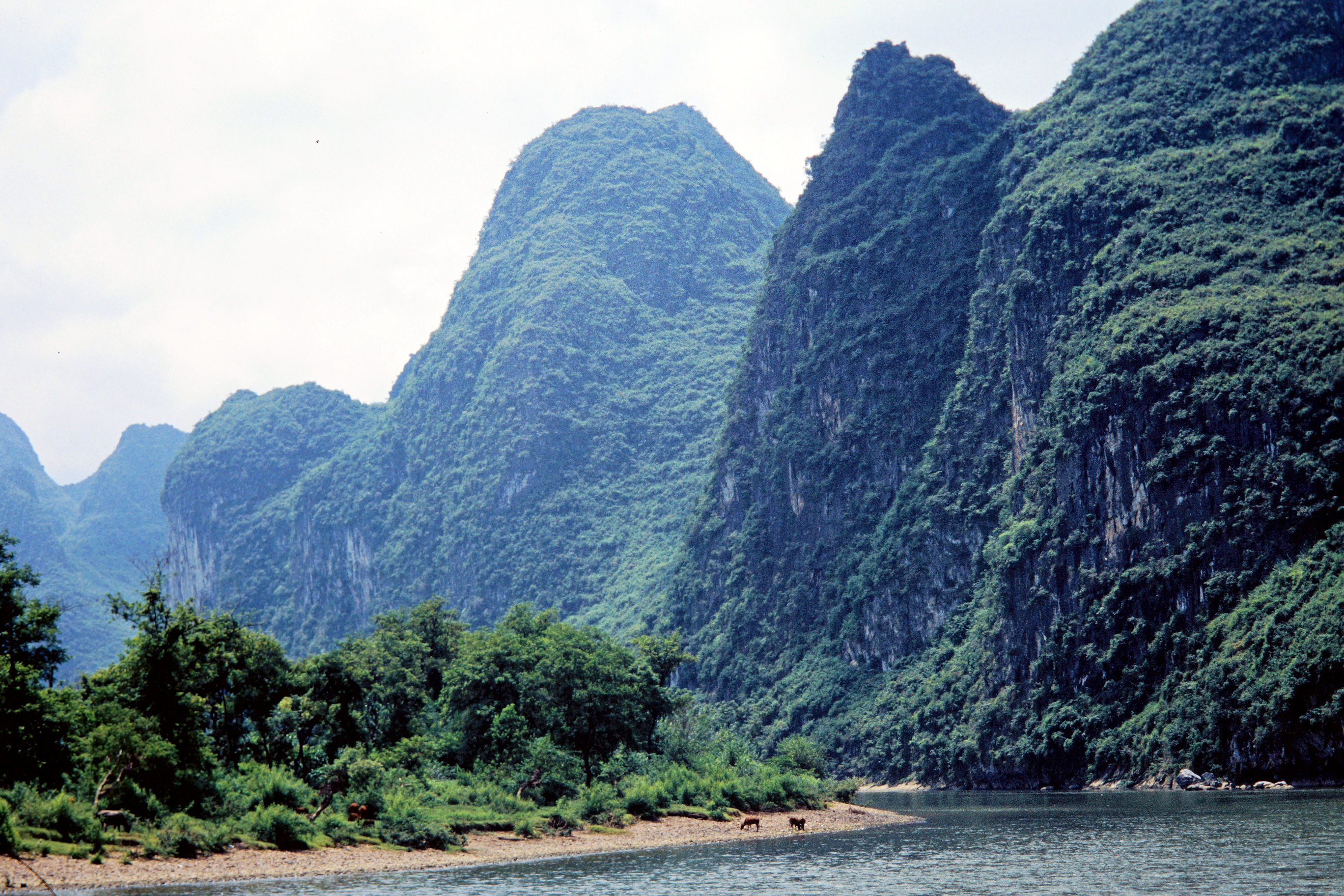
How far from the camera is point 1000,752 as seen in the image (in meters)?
103

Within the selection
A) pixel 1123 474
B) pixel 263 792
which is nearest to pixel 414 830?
pixel 263 792

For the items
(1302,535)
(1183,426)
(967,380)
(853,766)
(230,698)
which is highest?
(967,380)

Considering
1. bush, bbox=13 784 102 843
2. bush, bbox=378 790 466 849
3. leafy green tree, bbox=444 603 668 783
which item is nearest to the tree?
bush, bbox=13 784 102 843

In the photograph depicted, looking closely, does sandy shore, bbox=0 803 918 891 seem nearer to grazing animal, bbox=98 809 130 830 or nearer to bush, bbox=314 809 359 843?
bush, bbox=314 809 359 843

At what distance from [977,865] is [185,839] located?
25008 millimetres

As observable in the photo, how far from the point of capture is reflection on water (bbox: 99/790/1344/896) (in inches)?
1286

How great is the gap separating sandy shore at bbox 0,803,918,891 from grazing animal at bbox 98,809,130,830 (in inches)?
65.3

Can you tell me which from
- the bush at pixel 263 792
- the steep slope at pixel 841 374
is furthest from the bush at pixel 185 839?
the steep slope at pixel 841 374

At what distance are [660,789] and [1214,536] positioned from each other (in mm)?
56902

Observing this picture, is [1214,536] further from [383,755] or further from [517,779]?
[383,755]

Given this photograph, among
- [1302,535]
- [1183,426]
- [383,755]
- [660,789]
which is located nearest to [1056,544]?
[1183,426]

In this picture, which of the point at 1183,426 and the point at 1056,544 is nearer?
the point at 1183,426

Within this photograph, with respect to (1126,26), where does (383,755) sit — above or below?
below

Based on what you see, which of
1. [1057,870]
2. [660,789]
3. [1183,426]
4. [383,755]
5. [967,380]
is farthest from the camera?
[967,380]
